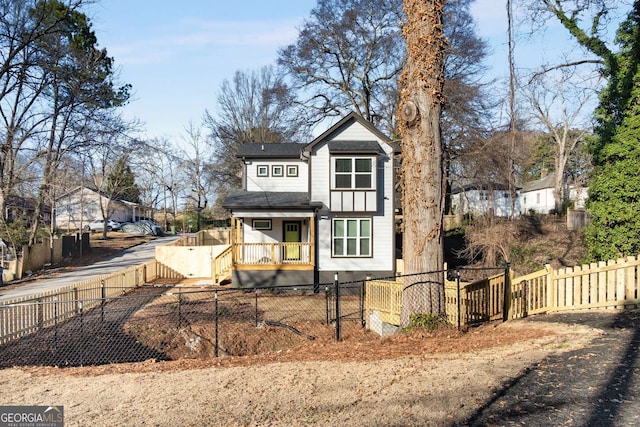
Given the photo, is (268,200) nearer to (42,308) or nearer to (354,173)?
(354,173)

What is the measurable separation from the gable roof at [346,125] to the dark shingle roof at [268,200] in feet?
7.43

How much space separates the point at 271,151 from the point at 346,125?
397 cm

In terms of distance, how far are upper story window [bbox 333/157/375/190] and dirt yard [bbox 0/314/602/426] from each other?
42.4 feet

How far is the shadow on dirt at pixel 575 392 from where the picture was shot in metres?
4.67

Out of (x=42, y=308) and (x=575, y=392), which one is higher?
(x=575, y=392)

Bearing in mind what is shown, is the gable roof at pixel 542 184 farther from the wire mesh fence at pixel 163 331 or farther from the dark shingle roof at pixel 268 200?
the wire mesh fence at pixel 163 331

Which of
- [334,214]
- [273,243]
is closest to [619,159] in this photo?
[334,214]

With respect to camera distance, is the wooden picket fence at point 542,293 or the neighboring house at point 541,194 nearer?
the wooden picket fence at point 542,293

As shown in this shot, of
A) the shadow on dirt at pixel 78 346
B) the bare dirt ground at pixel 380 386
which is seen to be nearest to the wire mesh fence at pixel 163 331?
the shadow on dirt at pixel 78 346

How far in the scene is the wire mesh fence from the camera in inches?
428

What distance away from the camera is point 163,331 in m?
13.1

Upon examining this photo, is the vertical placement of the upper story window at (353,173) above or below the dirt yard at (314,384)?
above

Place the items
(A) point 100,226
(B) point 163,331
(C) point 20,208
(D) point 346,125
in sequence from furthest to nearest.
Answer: (A) point 100,226
(C) point 20,208
(D) point 346,125
(B) point 163,331

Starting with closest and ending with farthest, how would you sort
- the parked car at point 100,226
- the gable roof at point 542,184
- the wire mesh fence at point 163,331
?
the wire mesh fence at point 163,331 → the parked car at point 100,226 → the gable roof at point 542,184
